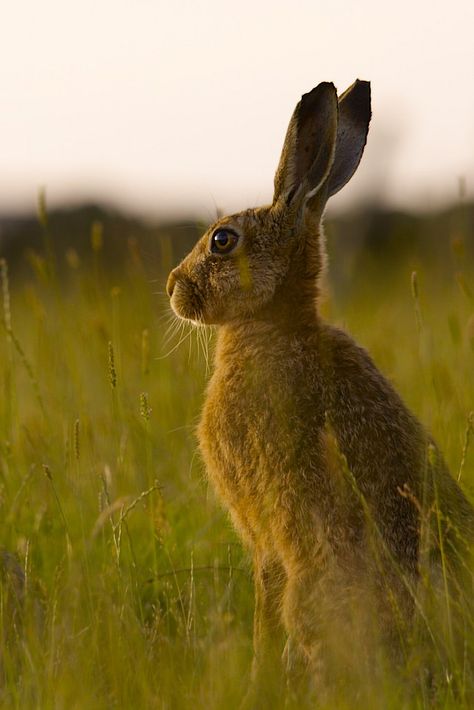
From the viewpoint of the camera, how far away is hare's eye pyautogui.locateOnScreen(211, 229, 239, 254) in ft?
16.4

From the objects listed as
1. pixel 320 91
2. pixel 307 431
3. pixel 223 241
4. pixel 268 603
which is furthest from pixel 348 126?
pixel 268 603

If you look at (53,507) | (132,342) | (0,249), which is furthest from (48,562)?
(0,249)

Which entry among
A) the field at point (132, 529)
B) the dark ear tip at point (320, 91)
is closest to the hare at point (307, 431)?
the dark ear tip at point (320, 91)

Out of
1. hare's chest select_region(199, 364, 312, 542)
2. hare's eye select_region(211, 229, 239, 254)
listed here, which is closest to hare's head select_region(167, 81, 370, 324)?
hare's eye select_region(211, 229, 239, 254)

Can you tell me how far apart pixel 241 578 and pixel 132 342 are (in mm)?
2084

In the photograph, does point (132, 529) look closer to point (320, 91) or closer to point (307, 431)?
point (307, 431)

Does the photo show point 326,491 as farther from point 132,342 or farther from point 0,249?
point 0,249

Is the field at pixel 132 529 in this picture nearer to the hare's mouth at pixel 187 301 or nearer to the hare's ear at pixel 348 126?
the hare's mouth at pixel 187 301

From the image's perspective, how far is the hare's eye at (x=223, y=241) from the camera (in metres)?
5.01

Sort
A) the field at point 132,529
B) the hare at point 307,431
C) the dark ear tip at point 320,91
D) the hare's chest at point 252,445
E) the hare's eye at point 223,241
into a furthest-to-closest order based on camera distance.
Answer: the hare's eye at point 223,241 → the dark ear tip at point 320,91 → the hare's chest at point 252,445 → the hare at point 307,431 → the field at point 132,529

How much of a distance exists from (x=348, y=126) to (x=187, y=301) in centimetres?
103

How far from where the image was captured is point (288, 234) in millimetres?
4895

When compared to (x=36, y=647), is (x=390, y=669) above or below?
below

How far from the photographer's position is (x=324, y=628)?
3.95 metres
